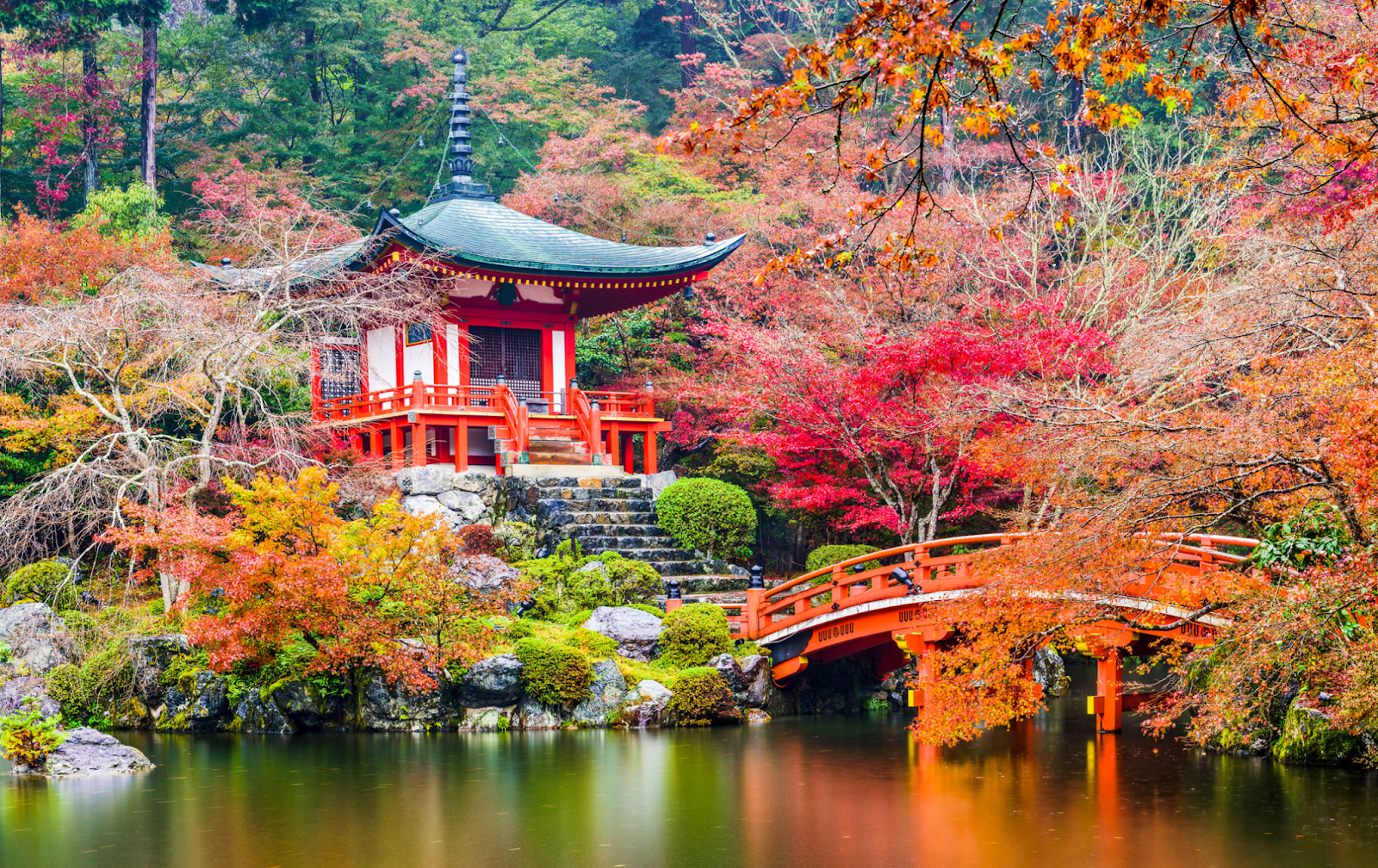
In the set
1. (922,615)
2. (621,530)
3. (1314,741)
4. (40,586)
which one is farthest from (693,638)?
(40,586)

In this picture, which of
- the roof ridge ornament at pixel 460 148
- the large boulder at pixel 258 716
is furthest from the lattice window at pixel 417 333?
the large boulder at pixel 258 716

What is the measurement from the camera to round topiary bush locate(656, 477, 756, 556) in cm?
1794

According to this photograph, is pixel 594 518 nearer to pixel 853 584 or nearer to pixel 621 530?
pixel 621 530

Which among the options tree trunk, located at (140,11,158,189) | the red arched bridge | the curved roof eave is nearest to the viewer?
the red arched bridge

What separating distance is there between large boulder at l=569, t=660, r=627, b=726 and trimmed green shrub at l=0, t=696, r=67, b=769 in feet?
16.2

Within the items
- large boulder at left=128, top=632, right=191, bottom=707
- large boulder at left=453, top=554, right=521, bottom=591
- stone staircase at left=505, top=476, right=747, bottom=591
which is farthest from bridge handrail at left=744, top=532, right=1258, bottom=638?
large boulder at left=128, top=632, right=191, bottom=707

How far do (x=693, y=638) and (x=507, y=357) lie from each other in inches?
295

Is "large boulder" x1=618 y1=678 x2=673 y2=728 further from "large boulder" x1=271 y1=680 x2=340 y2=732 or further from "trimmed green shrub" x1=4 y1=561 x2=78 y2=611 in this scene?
"trimmed green shrub" x1=4 y1=561 x2=78 y2=611

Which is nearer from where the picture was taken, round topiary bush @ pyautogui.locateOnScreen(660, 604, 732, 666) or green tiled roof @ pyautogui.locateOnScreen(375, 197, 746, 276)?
round topiary bush @ pyautogui.locateOnScreen(660, 604, 732, 666)

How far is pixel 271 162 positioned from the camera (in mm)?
25641

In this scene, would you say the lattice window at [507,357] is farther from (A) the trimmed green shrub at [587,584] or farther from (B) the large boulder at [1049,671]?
(B) the large boulder at [1049,671]

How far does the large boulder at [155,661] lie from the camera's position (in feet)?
47.2

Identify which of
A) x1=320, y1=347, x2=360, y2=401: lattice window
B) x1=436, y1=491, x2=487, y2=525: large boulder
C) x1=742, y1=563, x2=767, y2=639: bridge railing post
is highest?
x1=320, y1=347, x2=360, y2=401: lattice window

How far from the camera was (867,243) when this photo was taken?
10.3 metres
